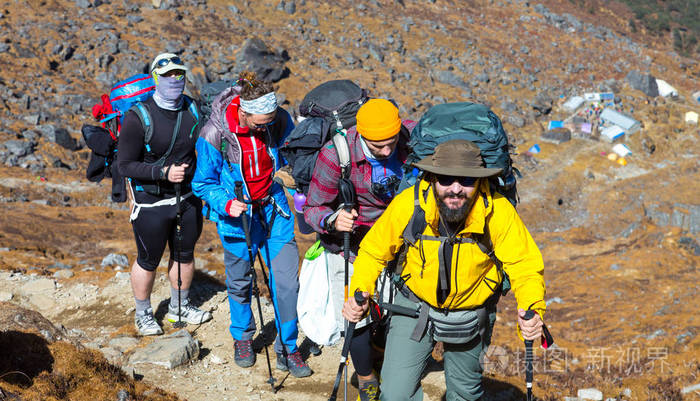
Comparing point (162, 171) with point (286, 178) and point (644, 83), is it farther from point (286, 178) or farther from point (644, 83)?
point (644, 83)

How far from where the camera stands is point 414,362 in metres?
3.88

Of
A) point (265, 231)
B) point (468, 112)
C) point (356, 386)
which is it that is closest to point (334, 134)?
point (468, 112)

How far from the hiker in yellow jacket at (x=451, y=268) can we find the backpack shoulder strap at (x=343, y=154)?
2.12 feet

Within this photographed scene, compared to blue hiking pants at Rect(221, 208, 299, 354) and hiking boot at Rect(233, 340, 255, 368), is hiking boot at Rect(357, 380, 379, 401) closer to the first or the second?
blue hiking pants at Rect(221, 208, 299, 354)

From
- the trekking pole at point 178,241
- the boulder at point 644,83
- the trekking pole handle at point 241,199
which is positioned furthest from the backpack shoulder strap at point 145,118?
the boulder at point 644,83

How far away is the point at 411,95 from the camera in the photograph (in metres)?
27.6

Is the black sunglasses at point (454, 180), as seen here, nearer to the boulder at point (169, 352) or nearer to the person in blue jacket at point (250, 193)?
the person in blue jacket at point (250, 193)

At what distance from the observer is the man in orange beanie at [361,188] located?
12.7 feet

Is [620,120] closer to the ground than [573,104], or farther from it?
farther from it

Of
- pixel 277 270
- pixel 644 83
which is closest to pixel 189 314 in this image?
pixel 277 270

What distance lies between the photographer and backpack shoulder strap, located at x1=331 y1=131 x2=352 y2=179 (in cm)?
416

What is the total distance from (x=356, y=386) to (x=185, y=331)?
2.08m

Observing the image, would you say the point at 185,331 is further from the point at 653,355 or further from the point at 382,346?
the point at 653,355

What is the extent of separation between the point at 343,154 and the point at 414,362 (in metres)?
1.48
